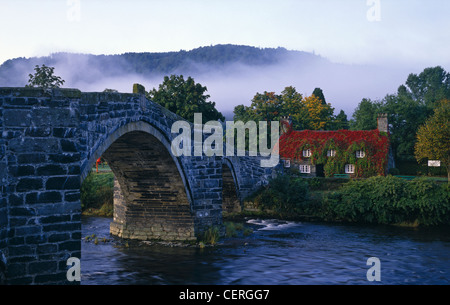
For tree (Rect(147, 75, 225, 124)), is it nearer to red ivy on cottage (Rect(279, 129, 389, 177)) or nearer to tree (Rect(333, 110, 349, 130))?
red ivy on cottage (Rect(279, 129, 389, 177))

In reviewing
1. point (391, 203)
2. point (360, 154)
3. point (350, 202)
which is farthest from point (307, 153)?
point (391, 203)

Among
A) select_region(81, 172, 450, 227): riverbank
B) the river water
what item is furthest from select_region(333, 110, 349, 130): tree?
the river water

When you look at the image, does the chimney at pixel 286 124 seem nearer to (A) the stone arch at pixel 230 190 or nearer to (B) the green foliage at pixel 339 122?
(B) the green foliage at pixel 339 122

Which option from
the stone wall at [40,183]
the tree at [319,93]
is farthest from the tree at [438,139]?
the stone wall at [40,183]

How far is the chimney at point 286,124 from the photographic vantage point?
4816 cm

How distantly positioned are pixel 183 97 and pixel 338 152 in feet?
49.0

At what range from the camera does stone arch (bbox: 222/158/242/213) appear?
3259 cm

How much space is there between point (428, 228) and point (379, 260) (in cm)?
878

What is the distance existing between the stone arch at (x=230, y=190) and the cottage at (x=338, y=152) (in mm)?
10672

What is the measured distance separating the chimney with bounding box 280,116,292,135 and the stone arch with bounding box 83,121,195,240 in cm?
2725

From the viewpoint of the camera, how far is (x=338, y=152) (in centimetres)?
4403

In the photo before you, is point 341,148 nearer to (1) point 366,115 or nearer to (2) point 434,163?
(2) point 434,163
